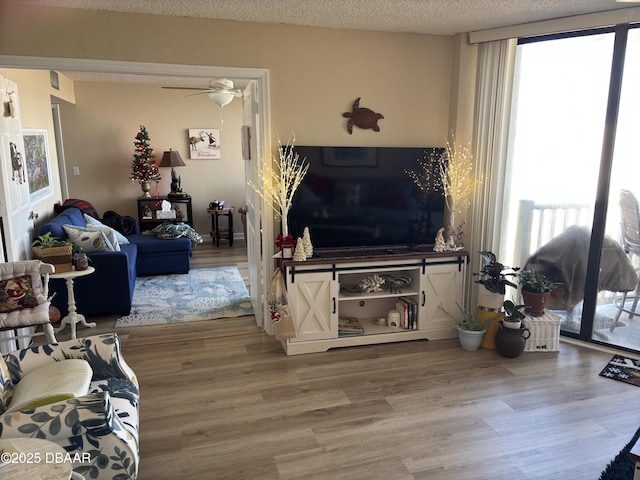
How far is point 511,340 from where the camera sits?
12.4 ft

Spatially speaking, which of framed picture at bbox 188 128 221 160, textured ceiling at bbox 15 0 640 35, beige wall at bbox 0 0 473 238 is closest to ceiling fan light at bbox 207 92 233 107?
beige wall at bbox 0 0 473 238

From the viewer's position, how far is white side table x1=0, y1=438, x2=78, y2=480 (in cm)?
156

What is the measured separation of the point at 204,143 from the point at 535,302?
6.06 m

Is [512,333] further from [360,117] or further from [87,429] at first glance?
[87,429]

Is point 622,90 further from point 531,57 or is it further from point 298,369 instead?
point 298,369

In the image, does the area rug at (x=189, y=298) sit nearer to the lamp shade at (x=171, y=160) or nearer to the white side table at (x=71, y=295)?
the white side table at (x=71, y=295)

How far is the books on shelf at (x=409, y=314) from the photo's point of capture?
4.13 metres

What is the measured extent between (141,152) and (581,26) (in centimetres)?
633

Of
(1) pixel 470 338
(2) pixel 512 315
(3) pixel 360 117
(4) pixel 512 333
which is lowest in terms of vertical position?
(1) pixel 470 338

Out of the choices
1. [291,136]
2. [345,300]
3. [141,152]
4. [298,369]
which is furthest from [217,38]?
[141,152]

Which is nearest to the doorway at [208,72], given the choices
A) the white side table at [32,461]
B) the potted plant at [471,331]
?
the potted plant at [471,331]

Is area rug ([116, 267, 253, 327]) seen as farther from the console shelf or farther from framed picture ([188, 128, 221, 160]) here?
framed picture ([188, 128, 221, 160])

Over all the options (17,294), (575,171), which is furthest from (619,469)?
(17,294)

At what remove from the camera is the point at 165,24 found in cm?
356
